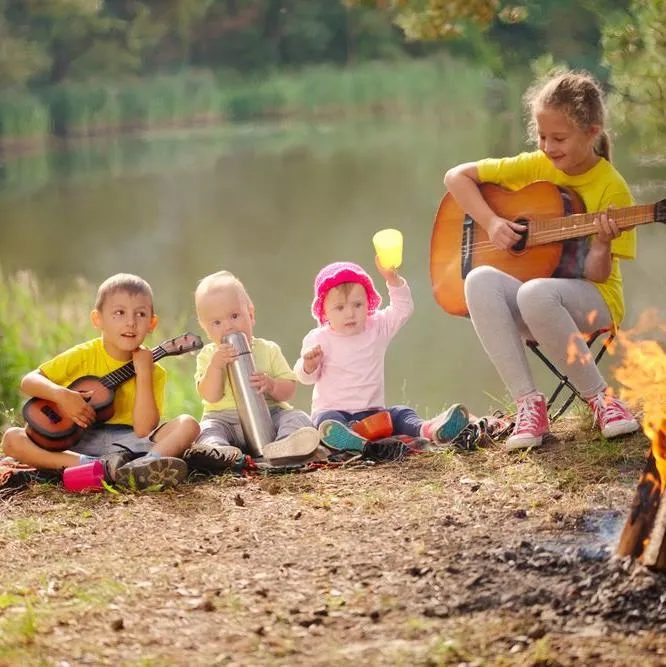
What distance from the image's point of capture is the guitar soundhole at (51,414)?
484 cm

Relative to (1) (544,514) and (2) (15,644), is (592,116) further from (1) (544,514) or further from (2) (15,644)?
(2) (15,644)

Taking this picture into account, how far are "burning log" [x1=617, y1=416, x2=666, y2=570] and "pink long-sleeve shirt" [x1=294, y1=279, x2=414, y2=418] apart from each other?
6.50ft

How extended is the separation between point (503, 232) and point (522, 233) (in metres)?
0.09

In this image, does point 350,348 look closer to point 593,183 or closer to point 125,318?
point 125,318

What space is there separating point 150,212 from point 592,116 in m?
14.4

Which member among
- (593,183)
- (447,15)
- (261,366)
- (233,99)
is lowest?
(261,366)

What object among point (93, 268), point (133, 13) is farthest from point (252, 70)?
point (93, 268)

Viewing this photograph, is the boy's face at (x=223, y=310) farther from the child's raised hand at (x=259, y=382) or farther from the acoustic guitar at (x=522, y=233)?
the acoustic guitar at (x=522, y=233)

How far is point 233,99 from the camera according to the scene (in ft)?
74.9

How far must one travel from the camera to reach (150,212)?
734 inches

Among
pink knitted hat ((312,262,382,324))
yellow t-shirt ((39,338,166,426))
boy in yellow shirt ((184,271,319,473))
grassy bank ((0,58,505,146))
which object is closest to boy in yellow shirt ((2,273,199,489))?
yellow t-shirt ((39,338,166,426))

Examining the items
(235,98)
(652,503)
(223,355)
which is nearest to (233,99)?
(235,98)

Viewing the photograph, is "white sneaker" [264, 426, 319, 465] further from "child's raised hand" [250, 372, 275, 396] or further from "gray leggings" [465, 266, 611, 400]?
"gray leggings" [465, 266, 611, 400]

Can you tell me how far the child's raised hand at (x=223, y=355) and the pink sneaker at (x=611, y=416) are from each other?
1.46 meters
